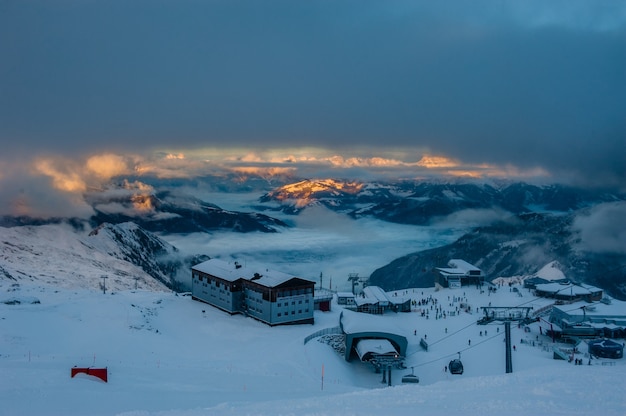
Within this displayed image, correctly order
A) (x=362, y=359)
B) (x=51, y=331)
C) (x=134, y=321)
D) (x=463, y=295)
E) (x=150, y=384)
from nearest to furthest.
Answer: (x=150, y=384) → (x=51, y=331) → (x=362, y=359) → (x=134, y=321) → (x=463, y=295)

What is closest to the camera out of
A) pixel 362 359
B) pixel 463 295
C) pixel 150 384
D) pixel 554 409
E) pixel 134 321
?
pixel 554 409

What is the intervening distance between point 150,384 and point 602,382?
97.7 feet

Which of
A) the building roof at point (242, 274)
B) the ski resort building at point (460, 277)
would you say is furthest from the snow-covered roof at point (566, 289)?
the building roof at point (242, 274)

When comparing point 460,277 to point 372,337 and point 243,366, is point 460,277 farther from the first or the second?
point 243,366

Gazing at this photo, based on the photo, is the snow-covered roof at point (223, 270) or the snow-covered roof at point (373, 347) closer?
the snow-covered roof at point (373, 347)

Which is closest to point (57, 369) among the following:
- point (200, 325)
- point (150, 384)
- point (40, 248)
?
point (150, 384)

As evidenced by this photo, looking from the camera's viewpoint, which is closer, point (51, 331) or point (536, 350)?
point (51, 331)

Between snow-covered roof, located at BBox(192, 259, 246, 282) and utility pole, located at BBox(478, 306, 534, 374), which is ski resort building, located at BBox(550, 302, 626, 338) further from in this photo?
snow-covered roof, located at BBox(192, 259, 246, 282)

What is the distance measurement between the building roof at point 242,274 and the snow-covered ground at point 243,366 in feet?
17.6

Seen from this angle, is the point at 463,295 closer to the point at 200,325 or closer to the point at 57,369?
the point at 200,325

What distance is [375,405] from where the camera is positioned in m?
29.6

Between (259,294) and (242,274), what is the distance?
7.47 meters

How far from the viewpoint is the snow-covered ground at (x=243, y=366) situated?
30.4 m

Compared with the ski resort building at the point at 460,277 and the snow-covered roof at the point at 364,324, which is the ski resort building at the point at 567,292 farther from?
the snow-covered roof at the point at 364,324
